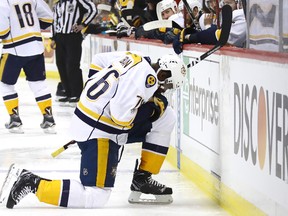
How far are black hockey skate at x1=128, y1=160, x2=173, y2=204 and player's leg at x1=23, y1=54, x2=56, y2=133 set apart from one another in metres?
3.23

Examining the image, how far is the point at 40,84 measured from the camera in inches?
309

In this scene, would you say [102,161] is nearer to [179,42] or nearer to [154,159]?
[154,159]

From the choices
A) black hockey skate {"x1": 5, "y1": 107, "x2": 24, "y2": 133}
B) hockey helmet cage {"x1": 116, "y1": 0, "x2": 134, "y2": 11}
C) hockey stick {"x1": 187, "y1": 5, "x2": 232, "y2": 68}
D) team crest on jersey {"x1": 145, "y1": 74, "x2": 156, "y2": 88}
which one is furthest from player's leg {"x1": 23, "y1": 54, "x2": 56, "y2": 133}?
team crest on jersey {"x1": 145, "y1": 74, "x2": 156, "y2": 88}

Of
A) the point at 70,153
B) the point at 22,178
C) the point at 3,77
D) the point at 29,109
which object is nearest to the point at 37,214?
the point at 22,178

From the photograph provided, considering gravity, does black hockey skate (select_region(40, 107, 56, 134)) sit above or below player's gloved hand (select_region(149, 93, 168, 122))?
below

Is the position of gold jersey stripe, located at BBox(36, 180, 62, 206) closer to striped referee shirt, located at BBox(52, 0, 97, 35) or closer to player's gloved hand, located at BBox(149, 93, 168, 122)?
player's gloved hand, located at BBox(149, 93, 168, 122)

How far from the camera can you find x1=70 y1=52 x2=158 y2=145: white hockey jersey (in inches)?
164

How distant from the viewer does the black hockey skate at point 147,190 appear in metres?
4.69

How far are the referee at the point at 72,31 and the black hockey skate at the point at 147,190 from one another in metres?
5.72

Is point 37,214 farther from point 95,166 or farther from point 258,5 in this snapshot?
point 258,5

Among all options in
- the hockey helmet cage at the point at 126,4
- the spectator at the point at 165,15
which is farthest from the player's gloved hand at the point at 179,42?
the hockey helmet cage at the point at 126,4

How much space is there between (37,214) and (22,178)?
20 centimetres

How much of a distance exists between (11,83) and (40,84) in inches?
9.5

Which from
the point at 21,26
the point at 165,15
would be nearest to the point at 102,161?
the point at 165,15
